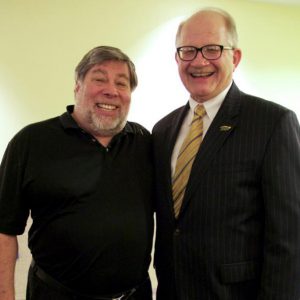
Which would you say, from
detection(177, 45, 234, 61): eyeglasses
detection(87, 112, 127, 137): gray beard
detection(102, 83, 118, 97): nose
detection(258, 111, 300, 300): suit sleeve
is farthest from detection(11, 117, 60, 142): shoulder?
detection(258, 111, 300, 300): suit sleeve

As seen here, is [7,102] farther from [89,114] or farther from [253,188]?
[253,188]

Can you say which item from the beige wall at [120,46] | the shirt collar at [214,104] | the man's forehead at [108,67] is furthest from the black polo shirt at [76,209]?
the beige wall at [120,46]

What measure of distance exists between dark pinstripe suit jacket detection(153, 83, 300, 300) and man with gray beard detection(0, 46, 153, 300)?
233 mm

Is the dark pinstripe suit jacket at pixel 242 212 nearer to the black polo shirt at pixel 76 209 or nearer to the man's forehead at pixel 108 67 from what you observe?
the black polo shirt at pixel 76 209

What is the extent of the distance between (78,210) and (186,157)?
19.9 inches

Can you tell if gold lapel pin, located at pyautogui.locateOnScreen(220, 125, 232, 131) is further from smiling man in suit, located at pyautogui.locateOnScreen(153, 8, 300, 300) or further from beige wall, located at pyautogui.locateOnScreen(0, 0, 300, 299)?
beige wall, located at pyautogui.locateOnScreen(0, 0, 300, 299)

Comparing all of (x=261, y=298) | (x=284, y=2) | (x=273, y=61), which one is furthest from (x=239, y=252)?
(x=284, y=2)

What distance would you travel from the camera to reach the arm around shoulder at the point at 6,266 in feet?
4.56

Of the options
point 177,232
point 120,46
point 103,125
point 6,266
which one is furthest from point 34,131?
point 120,46

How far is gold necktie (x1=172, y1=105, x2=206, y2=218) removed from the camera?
1304mm

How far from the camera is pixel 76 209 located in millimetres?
1359

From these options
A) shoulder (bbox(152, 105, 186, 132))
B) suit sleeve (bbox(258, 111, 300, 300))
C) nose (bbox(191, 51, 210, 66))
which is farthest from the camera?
shoulder (bbox(152, 105, 186, 132))

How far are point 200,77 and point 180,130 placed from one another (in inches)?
10.6

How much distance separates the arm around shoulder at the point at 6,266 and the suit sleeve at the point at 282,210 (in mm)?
1048
